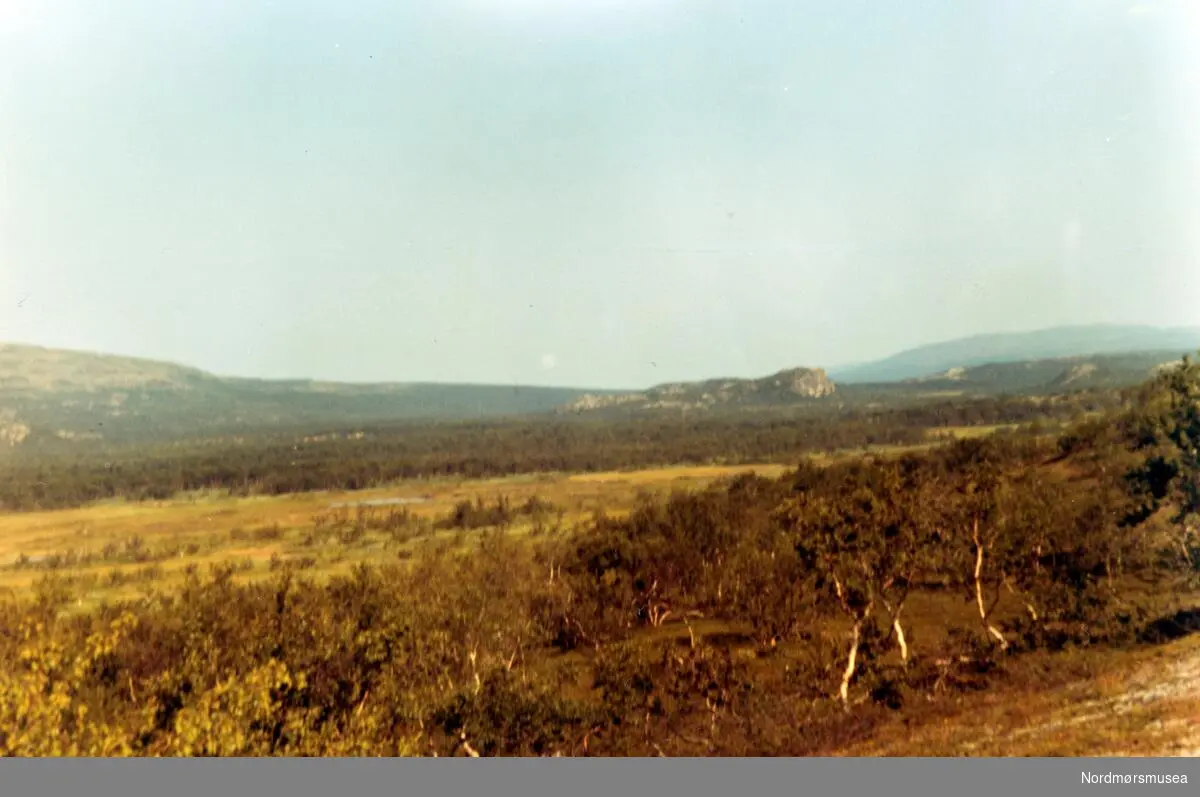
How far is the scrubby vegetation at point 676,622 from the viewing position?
10.5m

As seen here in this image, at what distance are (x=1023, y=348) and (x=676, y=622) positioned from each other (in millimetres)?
13517

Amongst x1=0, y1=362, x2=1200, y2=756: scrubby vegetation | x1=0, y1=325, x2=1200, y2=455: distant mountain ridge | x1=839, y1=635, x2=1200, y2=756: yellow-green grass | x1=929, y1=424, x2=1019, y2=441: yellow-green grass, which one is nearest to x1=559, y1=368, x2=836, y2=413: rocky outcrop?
x1=0, y1=325, x2=1200, y2=455: distant mountain ridge

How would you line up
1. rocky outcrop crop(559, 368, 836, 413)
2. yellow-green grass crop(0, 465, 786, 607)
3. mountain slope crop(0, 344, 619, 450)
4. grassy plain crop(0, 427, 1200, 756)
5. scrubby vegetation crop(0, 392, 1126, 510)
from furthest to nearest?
1. rocky outcrop crop(559, 368, 836, 413)
2. mountain slope crop(0, 344, 619, 450)
3. scrubby vegetation crop(0, 392, 1126, 510)
4. yellow-green grass crop(0, 465, 786, 607)
5. grassy plain crop(0, 427, 1200, 756)

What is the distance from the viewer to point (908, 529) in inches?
487

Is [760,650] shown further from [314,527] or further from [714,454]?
[314,527]

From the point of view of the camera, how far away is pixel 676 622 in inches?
520

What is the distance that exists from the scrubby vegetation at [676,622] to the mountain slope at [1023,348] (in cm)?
178

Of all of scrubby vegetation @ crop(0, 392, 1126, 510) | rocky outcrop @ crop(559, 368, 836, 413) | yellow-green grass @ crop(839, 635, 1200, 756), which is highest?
rocky outcrop @ crop(559, 368, 836, 413)

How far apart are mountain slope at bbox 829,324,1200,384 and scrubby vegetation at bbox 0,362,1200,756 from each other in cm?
178

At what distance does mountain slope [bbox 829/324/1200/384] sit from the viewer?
547 inches

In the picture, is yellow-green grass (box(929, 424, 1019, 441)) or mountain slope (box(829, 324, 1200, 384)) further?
yellow-green grass (box(929, 424, 1019, 441))

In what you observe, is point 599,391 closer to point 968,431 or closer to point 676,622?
point 676,622

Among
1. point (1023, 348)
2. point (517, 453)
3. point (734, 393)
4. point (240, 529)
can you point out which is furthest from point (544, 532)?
point (1023, 348)

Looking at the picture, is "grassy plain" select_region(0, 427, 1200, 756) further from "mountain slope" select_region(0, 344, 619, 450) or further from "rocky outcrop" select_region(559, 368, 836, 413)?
"mountain slope" select_region(0, 344, 619, 450)
